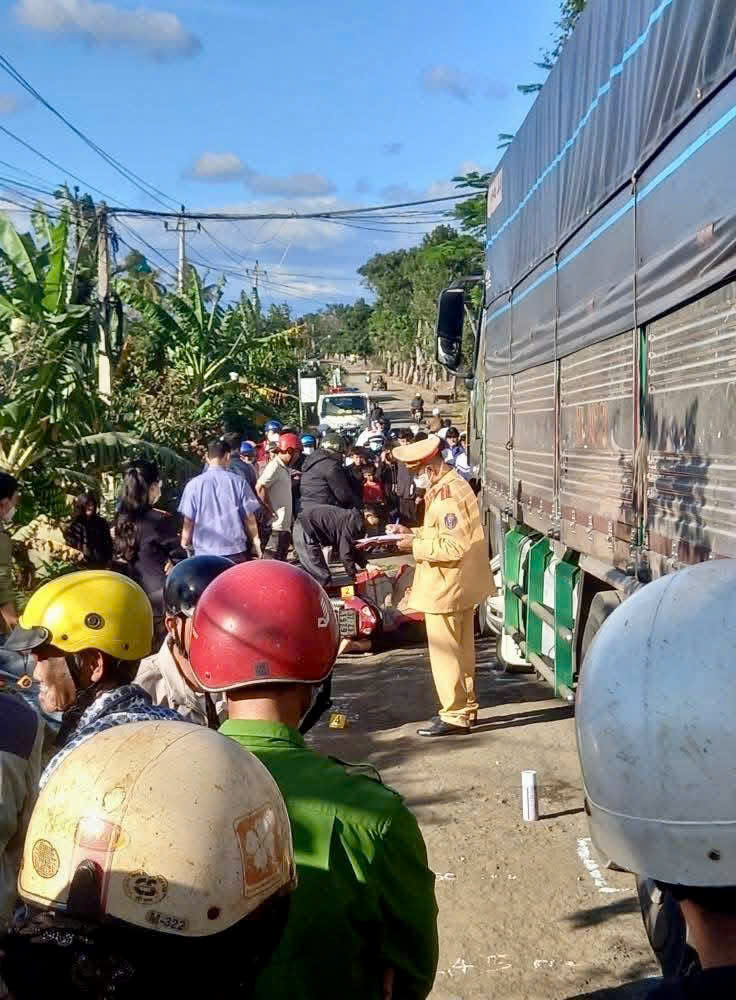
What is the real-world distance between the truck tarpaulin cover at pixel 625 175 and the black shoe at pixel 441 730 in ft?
8.06

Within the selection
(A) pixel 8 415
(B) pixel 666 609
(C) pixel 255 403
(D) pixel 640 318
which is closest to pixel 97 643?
(B) pixel 666 609

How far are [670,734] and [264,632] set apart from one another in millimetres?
1062

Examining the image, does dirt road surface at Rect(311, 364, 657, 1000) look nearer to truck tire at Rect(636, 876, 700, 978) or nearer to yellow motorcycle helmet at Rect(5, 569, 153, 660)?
yellow motorcycle helmet at Rect(5, 569, 153, 660)

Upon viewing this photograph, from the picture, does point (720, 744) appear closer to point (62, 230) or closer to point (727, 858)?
point (727, 858)

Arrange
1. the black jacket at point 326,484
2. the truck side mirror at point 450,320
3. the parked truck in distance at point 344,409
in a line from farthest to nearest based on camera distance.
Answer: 1. the parked truck in distance at point 344,409
2. the black jacket at point 326,484
3. the truck side mirror at point 450,320

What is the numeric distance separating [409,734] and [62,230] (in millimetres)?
7215

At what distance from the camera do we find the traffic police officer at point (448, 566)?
7.13 meters

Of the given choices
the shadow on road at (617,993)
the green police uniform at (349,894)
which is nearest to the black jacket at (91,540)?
the shadow on road at (617,993)

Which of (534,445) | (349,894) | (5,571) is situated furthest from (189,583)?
(534,445)

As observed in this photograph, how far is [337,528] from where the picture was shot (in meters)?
11.4

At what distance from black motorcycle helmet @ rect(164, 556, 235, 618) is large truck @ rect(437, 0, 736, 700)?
172 cm

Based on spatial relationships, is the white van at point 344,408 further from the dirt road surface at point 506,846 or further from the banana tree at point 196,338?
the dirt road surface at point 506,846

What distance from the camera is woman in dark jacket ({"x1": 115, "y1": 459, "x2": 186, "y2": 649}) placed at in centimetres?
724

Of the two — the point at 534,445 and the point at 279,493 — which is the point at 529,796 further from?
the point at 279,493
